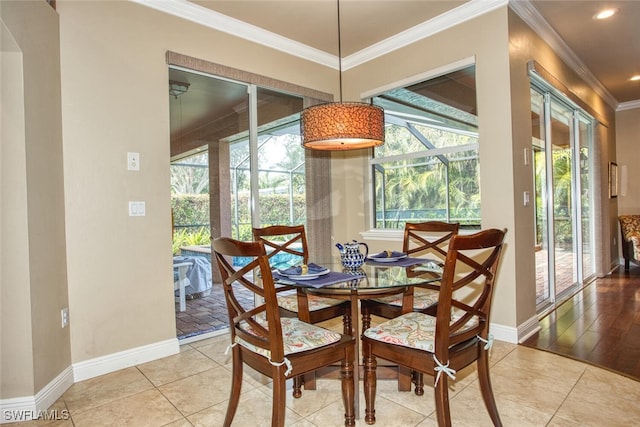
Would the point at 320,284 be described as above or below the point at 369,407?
above

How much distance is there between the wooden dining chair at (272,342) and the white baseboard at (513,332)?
1667 mm

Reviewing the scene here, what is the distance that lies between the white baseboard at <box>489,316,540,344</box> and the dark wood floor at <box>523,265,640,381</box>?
0.05 m

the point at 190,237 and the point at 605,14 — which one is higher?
the point at 605,14

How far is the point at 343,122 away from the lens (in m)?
2.07

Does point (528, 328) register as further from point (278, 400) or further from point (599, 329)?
point (278, 400)

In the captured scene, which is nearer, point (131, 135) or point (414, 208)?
point (131, 135)

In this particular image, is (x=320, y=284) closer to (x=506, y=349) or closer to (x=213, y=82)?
(x=506, y=349)

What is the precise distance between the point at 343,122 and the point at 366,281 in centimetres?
89

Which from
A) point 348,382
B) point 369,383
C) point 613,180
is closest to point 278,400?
point 348,382

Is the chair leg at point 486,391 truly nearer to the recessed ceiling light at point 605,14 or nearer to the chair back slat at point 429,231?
the chair back slat at point 429,231

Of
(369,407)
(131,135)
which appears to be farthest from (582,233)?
(131,135)

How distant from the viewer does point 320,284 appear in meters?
1.66

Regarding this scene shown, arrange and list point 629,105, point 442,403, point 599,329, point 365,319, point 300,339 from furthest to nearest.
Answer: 1. point 629,105
2. point 599,329
3. point 365,319
4. point 300,339
5. point 442,403

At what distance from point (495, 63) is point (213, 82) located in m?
2.25
